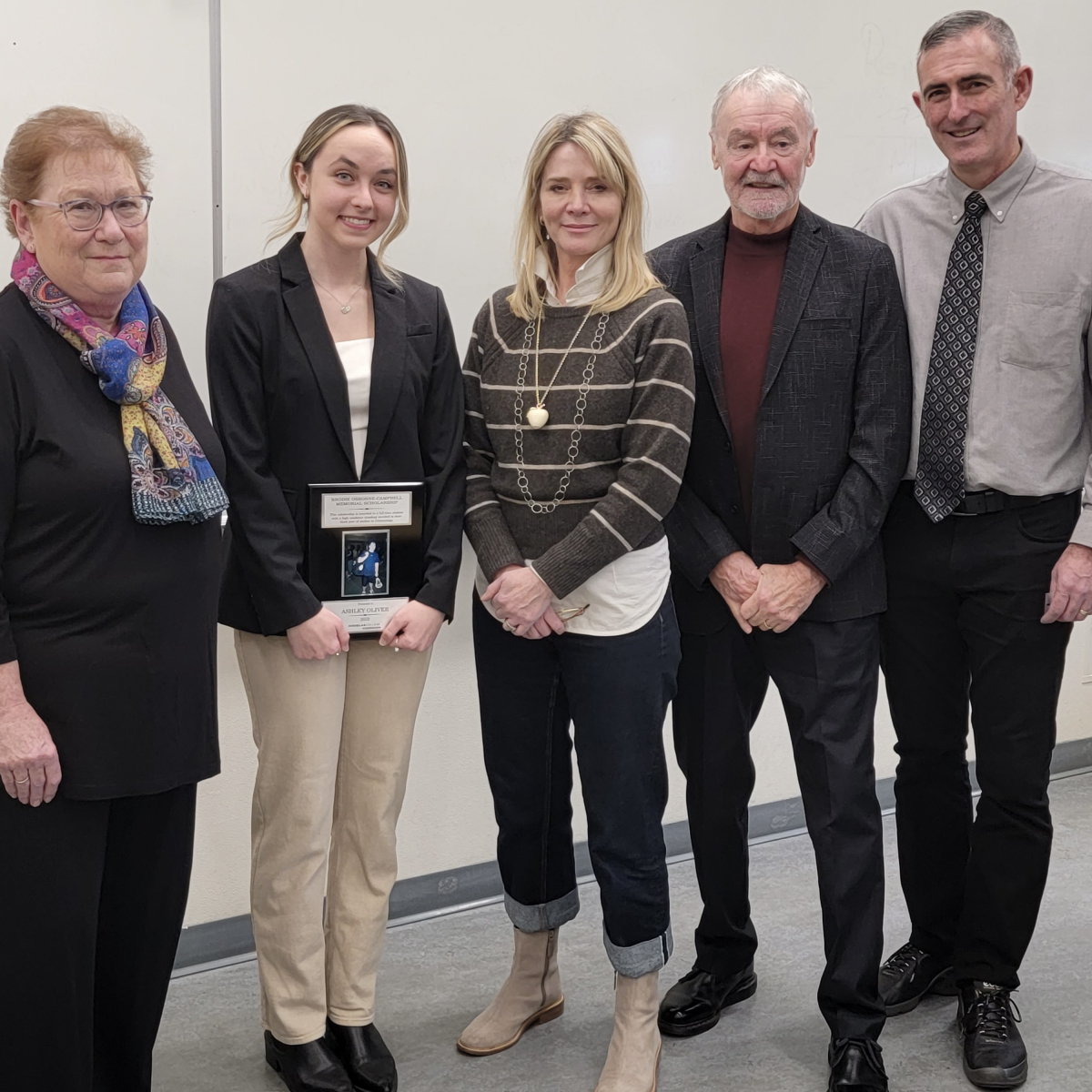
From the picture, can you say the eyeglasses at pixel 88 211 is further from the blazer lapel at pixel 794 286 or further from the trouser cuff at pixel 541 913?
the trouser cuff at pixel 541 913

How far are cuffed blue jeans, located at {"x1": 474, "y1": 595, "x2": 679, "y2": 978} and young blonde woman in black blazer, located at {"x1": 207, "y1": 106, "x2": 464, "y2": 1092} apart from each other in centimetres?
17

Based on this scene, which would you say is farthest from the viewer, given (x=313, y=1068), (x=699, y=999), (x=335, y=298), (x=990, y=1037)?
(x=699, y=999)

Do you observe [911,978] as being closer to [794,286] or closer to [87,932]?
[794,286]

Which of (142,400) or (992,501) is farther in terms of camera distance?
(992,501)

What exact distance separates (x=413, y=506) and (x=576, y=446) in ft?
1.01

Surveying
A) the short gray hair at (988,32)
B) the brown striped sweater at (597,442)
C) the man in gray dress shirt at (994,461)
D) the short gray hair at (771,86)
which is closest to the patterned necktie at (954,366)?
the man in gray dress shirt at (994,461)

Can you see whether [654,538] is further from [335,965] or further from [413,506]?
[335,965]

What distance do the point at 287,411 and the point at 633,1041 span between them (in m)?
1.31

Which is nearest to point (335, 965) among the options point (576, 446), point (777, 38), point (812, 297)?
point (576, 446)

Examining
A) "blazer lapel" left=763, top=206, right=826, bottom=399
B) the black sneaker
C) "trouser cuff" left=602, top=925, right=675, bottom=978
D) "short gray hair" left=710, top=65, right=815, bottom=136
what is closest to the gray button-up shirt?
"blazer lapel" left=763, top=206, right=826, bottom=399

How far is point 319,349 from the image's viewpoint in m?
2.15

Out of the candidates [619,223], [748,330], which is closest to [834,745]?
[748,330]

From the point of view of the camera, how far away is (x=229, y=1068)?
249cm

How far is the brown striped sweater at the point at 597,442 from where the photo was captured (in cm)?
217
